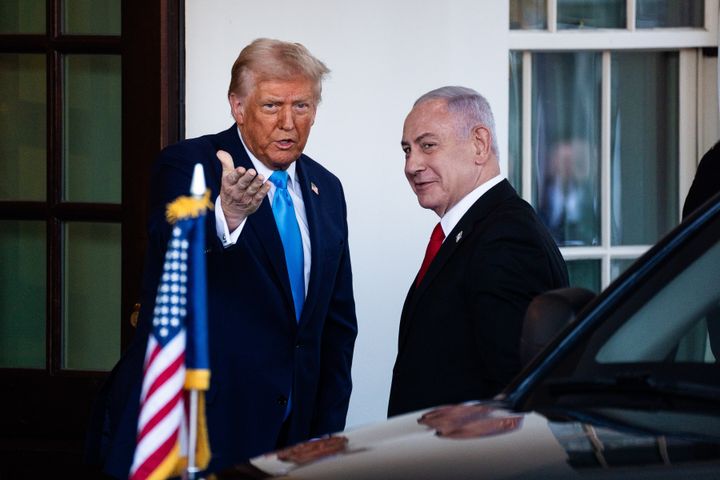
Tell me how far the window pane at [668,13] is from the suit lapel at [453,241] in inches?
111

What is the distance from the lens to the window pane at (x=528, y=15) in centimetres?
691

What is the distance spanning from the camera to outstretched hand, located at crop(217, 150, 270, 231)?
419 cm

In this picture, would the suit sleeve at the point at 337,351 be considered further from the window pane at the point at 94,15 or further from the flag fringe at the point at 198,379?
the window pane at the point at 94,15

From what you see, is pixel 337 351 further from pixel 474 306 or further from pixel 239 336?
pixel 474 306

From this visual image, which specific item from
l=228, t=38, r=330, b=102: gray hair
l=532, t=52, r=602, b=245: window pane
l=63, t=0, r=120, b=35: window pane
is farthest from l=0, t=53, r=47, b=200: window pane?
l=532, t=52, r=602, b=245: window pane

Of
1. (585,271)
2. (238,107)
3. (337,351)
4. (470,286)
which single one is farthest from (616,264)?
(470,286)

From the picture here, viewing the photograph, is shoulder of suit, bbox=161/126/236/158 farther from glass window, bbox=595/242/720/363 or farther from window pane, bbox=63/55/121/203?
glass window, bbox=595/242/720/363

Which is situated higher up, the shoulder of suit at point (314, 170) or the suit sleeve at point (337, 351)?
the shoulder of suit at point (314, 170)

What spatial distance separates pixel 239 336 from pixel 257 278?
188 millimetres

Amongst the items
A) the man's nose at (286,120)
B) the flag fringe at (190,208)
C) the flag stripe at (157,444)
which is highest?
the man's nose at (286,120)

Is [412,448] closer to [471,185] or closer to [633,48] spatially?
[471,185]

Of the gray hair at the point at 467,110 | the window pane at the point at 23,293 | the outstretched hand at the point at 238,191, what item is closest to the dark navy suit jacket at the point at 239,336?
the outstretched hand at the point at 238,191

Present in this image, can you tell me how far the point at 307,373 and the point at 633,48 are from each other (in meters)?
2.92

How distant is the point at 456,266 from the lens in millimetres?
4254
